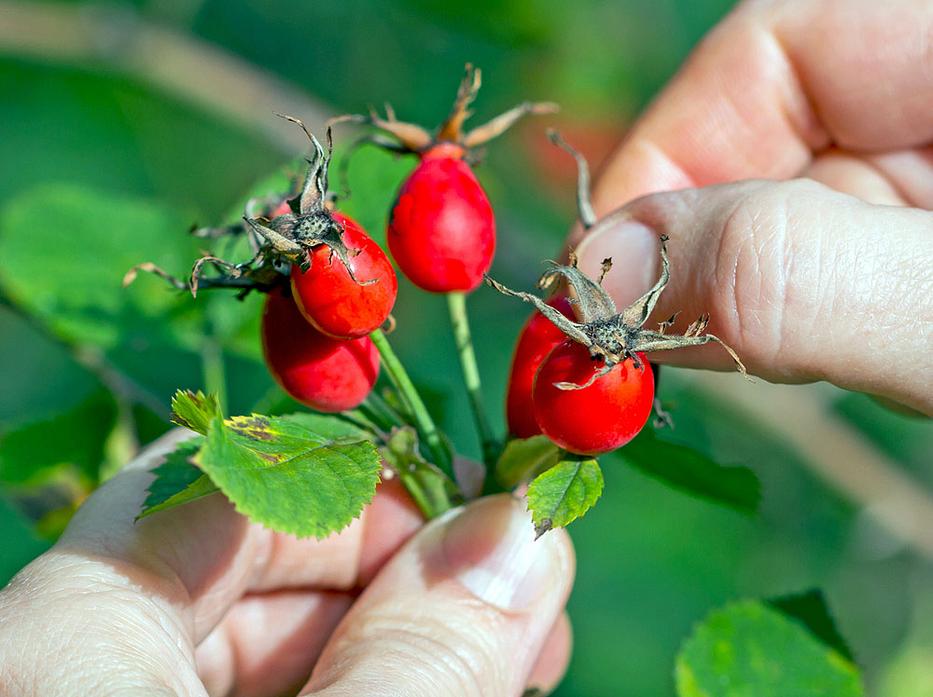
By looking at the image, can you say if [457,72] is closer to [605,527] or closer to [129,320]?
[605,527]

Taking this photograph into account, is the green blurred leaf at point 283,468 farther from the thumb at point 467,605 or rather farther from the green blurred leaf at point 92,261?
the green blurred leaf at point 92,261

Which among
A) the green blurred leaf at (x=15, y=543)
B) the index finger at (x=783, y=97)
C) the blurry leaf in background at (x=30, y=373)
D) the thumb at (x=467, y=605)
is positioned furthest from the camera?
the blurry leaf in background at (x=30, y=373)

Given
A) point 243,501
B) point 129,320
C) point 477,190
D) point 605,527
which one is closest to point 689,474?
point 477,190

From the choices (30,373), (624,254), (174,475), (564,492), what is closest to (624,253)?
(624,254)

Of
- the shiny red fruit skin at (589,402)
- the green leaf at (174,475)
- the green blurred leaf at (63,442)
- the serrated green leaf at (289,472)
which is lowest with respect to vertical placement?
the green blurred leaf at (63,442)

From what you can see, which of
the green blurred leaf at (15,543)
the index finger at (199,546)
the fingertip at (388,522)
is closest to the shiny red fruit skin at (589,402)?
the index finger at (199,546)

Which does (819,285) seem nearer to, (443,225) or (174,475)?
(443,225)
